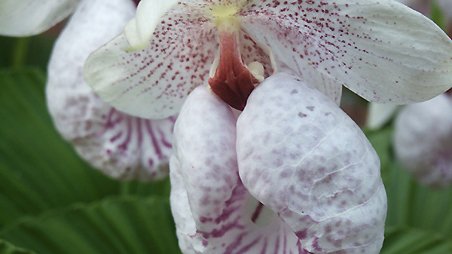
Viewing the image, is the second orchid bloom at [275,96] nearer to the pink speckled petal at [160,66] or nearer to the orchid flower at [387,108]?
the pink speckled petal at [160,66]

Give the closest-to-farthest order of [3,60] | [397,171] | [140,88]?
1. [140,88]
2. [397,171]
3. [3,60]

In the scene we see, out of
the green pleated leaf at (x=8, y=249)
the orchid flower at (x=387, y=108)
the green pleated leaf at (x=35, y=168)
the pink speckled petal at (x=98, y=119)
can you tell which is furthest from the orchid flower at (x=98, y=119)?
the orchid flower at (x=387, y=108)

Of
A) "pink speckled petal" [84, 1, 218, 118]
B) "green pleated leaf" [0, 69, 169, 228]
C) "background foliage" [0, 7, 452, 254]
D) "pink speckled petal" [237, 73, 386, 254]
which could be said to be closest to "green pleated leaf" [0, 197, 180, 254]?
"background foliage" [0, 7, 452, 254]

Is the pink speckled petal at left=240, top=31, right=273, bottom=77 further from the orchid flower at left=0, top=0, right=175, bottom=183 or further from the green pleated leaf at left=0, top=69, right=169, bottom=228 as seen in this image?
the green pleated leaf at left=0, top=69, right=169, bottom=228

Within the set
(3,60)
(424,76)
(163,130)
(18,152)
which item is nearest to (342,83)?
(424,76)

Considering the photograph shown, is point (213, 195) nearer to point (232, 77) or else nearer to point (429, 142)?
point (232, 77)

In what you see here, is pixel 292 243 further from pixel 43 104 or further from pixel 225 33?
pixel 43 104

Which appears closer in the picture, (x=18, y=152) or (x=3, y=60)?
(x=18, y=152)
